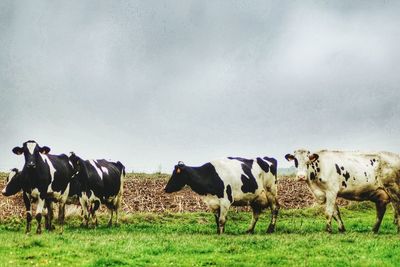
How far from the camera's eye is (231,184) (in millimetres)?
20625

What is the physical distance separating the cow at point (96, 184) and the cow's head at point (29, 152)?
2.84 m

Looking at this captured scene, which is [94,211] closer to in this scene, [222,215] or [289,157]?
[222,215]

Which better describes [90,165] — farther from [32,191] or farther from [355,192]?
[355,192]

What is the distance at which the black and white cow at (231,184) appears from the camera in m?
20.5

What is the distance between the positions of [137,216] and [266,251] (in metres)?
11.3

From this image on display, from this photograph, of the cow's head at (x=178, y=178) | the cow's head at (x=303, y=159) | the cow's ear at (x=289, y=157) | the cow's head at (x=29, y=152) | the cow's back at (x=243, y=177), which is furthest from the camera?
the cow's head at (x=178, y=178)

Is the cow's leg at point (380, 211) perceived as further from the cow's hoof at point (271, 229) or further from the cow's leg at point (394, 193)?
the cow's hoof at point (271, 229)

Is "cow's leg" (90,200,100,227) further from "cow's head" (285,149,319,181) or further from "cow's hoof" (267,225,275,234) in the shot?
"cow's head" (285,149,319,181)

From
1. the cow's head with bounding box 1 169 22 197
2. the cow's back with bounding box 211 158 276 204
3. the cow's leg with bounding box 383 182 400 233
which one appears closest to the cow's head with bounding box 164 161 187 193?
the cow's back with bounding box 211 158 276 204

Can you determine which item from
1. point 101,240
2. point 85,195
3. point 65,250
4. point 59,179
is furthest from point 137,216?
point 65,250

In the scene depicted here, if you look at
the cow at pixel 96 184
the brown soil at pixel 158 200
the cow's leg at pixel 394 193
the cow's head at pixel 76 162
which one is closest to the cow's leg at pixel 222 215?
the cow at pixel 96 184

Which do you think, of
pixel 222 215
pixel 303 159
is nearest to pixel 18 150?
pixel 222 215

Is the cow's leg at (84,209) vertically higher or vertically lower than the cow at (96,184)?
lower

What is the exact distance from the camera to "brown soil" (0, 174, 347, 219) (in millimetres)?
27531
